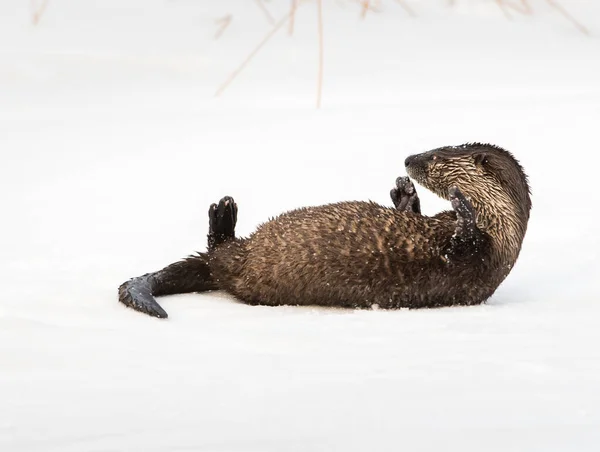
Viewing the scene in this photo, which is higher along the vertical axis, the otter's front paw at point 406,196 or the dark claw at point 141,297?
the otter's front paw at point 406,196

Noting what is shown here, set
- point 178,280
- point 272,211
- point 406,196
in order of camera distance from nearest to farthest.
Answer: point 178,280, point 406,196, point 272,211

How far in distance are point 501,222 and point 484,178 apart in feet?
0.64

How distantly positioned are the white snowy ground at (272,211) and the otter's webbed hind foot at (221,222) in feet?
0.91

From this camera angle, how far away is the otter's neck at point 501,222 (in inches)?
162

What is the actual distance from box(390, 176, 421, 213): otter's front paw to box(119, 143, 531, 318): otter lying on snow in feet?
0.29

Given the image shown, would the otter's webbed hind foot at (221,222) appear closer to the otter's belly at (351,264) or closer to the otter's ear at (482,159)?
the otter's belly at (351,264)

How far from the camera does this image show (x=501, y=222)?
4.15m
